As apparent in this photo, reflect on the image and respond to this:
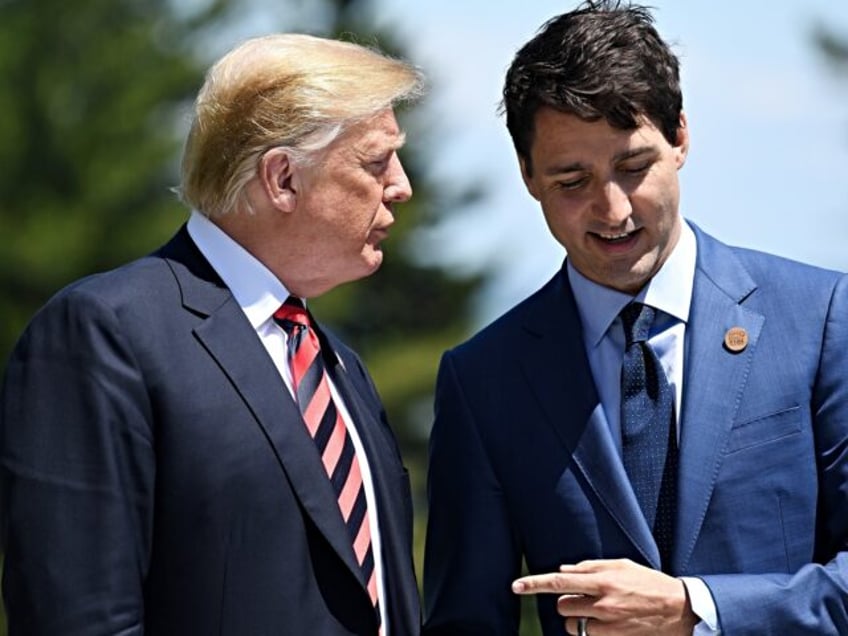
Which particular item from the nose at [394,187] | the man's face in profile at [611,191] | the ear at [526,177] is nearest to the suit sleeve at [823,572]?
the man's face in profile at [611,191]

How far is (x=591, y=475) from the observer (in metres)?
4.02

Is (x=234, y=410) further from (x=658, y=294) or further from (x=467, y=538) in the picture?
(x=658, y=294)

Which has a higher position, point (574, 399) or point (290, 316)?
point (290, 316)

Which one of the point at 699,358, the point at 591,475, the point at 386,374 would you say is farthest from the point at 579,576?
the point at 386,374

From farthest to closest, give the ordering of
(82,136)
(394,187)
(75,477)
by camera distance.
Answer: (82,136), (394,187), (75,477)

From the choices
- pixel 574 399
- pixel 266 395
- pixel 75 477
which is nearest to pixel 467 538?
pixel 574 399

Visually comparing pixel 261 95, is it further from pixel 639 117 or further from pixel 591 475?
pixel 591 475

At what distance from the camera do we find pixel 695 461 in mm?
3912

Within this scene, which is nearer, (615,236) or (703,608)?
(703,608)

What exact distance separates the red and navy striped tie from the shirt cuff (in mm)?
652

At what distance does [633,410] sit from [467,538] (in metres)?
0.46

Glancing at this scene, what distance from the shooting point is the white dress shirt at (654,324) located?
407 cm

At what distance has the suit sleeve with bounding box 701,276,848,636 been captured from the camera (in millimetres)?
3824

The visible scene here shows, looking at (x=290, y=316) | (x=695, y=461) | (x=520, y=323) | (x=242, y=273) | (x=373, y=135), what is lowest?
(x=695, y=461)
